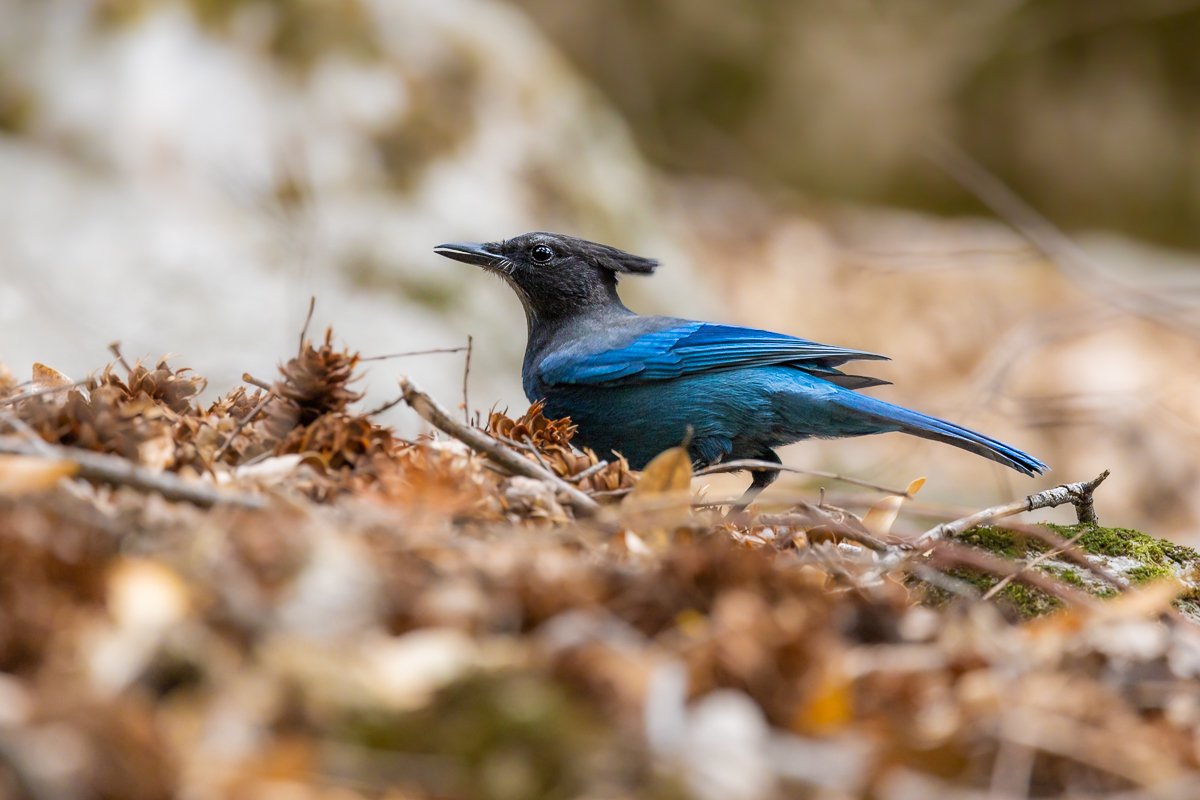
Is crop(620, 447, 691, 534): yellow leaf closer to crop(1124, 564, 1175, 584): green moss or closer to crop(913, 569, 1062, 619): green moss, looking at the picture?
crop(913, 569, 1062, 619): green moss

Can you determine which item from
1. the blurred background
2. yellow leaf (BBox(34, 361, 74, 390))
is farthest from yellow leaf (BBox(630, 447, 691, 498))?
the blurred background

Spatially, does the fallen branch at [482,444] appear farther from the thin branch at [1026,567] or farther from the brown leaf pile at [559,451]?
the thin branch at [1026,567]

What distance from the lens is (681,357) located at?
182 inches

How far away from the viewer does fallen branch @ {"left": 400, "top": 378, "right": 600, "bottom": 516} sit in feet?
8.92

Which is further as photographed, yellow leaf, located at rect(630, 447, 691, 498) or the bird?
the bird

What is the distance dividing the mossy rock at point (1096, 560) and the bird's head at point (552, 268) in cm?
221

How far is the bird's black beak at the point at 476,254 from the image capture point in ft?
16.9

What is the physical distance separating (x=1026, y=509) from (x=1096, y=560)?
245 mm

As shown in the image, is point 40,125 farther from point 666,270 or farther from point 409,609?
point 409,609

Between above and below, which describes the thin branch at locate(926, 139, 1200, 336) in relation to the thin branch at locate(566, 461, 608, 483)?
above

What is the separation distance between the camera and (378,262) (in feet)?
24.0

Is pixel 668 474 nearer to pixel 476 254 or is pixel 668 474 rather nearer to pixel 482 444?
pixel 482 444

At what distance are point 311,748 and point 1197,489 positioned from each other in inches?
371

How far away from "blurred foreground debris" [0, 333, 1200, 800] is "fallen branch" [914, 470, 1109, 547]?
439 mm
